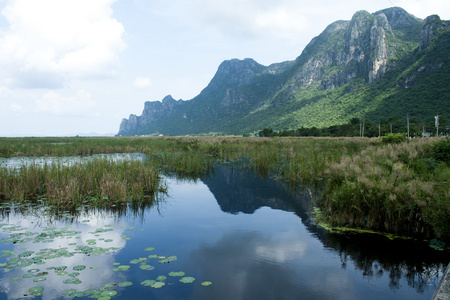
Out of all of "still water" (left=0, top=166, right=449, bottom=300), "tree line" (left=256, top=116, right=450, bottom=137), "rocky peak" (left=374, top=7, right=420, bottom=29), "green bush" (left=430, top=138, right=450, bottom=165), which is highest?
"rocky peak" (left=374, top=7, right=420, bottom=29)

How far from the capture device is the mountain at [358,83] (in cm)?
8119

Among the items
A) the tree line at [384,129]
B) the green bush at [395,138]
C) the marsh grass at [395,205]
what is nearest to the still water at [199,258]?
the marsh grass at [395,205]

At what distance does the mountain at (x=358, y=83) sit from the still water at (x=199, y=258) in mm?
71972

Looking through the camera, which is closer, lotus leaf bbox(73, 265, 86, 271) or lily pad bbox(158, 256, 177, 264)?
lotus leaf bbox(73, 265, 86, 271)

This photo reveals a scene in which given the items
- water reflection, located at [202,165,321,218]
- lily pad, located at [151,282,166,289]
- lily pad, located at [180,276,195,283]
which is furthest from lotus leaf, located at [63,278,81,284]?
Result: water reflection, located at [202,165,321,218]

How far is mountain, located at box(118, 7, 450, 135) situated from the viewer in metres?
81.2

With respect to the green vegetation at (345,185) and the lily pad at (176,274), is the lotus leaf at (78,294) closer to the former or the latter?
the lily pad at (176,274)

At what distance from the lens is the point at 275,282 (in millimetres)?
5055

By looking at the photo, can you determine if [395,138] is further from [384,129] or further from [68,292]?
[384,129]

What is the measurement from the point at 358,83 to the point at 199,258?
12822 cm

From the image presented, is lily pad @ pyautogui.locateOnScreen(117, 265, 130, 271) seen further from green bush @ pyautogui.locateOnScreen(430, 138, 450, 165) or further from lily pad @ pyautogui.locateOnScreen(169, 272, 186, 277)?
green bush @ pyautogui.locateOnScreen(430, 138, 450, 165)

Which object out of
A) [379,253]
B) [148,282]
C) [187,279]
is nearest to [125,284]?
[148,282]

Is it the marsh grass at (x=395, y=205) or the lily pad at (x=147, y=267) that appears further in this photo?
the marsh grass at (x=395, y=205)

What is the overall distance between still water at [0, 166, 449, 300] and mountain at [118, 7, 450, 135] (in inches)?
2834
